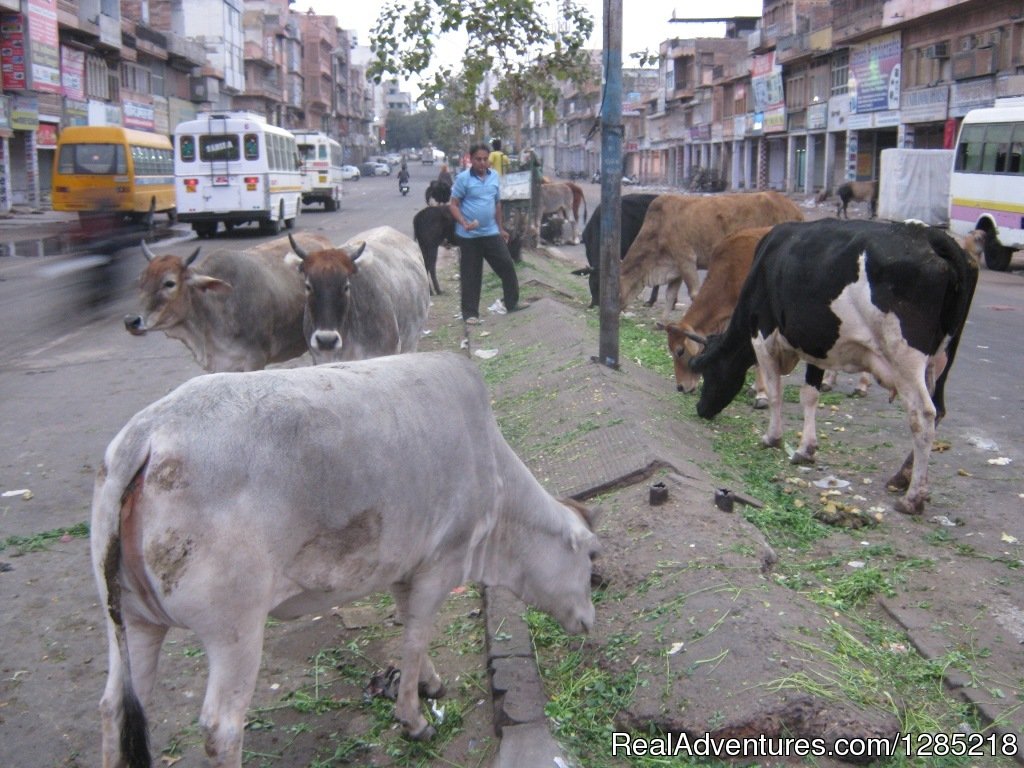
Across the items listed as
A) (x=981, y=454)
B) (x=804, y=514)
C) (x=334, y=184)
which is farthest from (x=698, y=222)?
(x=334, y=184)

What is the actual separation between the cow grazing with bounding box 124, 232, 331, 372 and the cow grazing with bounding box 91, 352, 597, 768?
3.86 m

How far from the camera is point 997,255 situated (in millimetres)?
20047

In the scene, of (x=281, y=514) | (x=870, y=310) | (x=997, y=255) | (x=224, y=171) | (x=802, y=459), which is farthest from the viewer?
(x=224, y=171)

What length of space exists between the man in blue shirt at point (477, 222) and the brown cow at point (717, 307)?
11.3 feet

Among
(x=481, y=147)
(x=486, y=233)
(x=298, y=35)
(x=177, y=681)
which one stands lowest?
(x=177, y=681)

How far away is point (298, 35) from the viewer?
8950 centimetres

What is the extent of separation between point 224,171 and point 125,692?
938 inches

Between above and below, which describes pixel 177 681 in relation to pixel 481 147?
below

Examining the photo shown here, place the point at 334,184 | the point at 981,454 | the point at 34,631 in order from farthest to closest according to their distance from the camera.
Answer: the point at 334,184
the point at 981,454
the point at 34,631

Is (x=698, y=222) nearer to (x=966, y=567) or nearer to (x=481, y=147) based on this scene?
(x=481, y=147)

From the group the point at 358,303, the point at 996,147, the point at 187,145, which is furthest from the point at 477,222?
the point at 187,145

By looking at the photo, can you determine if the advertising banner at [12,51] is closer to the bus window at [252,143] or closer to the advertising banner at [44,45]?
the advertising banner at [44,45]

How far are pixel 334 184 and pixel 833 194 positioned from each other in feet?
68.5

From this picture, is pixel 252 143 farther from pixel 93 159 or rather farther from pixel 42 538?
pixel 42 538
